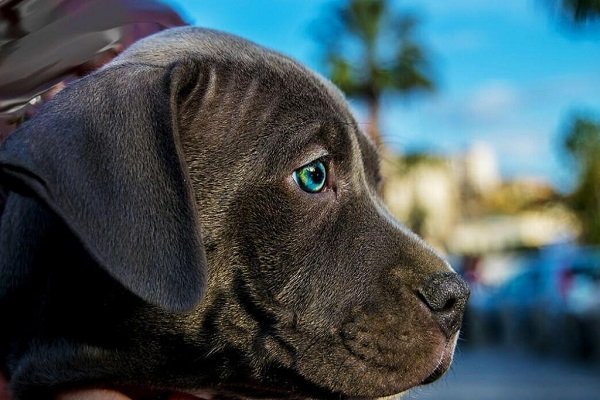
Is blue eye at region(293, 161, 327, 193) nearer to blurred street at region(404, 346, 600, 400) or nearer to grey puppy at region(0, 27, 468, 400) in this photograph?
grey puppy at region(0, 27, 468, 400)

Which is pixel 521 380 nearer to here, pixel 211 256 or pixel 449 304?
pixel 449 304

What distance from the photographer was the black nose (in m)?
3.29

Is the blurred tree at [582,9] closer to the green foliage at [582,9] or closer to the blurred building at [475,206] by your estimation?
the green foliage at [582,9]

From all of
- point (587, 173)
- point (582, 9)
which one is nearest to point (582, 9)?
point (582, 9)

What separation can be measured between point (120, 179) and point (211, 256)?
16.8 inches

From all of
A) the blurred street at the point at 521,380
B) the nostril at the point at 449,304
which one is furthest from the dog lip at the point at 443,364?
the blurred street at the point at 521,380

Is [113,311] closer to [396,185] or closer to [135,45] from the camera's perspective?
[135,45]

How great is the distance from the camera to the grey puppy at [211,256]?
2.87 m

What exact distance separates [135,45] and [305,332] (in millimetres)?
1221

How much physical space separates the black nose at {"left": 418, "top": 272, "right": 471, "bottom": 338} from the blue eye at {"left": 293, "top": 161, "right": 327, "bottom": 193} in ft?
1.60

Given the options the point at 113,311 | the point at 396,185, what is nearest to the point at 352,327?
the point at 113,311

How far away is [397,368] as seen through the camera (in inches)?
128

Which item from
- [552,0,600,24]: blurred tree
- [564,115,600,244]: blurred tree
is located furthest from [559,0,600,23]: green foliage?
[564,115,600,244]: blurred tree

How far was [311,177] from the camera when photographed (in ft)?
10.9
